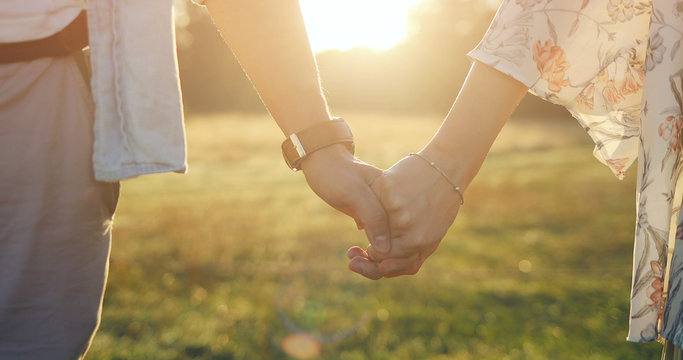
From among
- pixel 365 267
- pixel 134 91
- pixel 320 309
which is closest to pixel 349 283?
pixel 320 309

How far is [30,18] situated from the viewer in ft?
3.30

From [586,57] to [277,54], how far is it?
0.71 meters

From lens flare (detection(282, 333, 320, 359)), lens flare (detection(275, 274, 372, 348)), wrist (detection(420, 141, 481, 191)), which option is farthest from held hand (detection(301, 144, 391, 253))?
lens flare (detection(275, 274, 372, 348))

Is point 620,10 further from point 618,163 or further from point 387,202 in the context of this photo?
point 387,202

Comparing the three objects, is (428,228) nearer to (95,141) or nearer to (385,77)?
(95,141)

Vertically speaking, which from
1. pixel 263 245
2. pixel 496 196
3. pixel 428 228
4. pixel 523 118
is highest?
pixel 428 228

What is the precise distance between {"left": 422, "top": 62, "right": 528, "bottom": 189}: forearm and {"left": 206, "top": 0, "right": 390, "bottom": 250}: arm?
19cm

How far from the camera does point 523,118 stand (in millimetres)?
23562

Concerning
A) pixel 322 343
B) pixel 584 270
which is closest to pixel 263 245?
pixel 322 343

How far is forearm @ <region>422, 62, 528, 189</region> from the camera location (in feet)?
4.80

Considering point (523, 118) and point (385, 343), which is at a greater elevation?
point (385, 343)

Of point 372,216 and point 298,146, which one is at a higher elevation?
point 298,146

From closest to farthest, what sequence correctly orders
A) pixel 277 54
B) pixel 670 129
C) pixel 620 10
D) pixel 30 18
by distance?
pixel 30 18
pixel 670 129
pixel 620 10
pixel 277 54

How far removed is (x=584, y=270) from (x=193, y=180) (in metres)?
7.37
